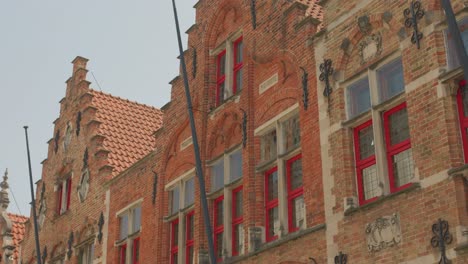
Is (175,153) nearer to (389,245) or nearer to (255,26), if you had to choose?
(255,26)

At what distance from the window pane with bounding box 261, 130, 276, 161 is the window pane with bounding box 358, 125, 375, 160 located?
247 cm

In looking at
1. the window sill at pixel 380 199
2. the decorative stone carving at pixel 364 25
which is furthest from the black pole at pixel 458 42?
the decorative stone carving at pixel 364 25

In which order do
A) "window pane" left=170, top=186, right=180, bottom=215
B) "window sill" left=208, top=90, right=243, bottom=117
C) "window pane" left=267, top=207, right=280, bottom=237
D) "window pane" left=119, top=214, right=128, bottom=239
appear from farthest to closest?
"window pane" left=119, top=214, right=128, bottom=239 → "window pane" left=170, top=186, right=180, bottom=215 → "window sill" left=208, top=90, right=243, bottom=117 → "window pane" left=267, top=207, right=280, bottom=237

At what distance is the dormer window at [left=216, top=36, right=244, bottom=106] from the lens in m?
16.5

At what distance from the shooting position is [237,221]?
1510 cm

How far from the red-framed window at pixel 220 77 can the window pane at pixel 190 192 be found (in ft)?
6.07

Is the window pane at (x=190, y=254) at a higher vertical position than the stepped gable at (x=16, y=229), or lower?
lower

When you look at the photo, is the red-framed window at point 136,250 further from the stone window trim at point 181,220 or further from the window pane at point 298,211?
the window pane at point 298,211

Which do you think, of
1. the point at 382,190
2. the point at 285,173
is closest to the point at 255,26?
the point at 285,173

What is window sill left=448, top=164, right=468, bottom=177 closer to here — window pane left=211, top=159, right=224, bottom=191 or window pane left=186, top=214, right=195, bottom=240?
window pane left=211, top=159, right=224, bottom=191

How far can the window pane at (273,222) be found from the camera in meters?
14.0

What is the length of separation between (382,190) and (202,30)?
26.2ft

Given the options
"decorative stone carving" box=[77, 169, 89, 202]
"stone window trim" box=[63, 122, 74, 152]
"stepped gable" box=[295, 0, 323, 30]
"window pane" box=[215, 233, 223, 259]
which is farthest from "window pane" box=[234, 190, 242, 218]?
"stone window trim" box=[63, 122, 74, 152]

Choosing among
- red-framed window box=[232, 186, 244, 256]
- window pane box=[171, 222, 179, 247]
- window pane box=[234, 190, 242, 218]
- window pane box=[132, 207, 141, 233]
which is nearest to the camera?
red-framed window box=[232, 186, 244, 256]
